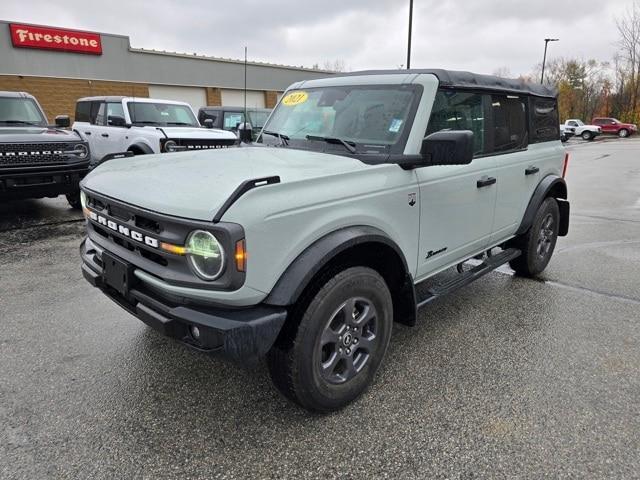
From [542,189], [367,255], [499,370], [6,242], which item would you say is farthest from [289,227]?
[6,242]

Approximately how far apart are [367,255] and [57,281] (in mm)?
3520

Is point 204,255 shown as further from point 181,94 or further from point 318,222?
point 181,94

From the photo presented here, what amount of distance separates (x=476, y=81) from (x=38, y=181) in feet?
19.5

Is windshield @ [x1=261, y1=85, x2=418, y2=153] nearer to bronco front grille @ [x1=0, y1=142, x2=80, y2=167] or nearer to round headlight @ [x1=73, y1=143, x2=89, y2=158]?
bronco front grille @ [x1=0, y1=142, x2=80, y2=167]

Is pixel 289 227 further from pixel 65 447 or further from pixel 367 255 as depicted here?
pixel 65 447

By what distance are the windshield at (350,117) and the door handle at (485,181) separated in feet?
2.91

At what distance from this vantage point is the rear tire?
439 centimetres

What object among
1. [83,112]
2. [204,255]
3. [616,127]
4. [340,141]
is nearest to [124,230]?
[204,255]

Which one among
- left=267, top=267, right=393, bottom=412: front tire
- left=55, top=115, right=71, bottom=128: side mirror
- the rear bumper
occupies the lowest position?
left=267, top=267, right=393, bottom=412: front tire

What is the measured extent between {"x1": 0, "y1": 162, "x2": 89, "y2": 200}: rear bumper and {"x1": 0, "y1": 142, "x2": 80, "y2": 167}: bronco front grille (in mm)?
101

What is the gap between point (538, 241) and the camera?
4.53 m

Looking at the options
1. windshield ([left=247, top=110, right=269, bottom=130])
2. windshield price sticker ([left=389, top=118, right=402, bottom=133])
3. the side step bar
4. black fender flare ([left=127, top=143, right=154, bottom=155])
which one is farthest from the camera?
windshield ([left=247, top=110, right=269, bottom=130])

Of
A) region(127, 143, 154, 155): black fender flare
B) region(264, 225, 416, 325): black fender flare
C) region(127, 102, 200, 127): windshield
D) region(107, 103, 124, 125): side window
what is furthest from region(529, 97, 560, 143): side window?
region(107, 103, 124, 125): side window

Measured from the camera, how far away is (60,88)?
79.0 feet
